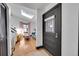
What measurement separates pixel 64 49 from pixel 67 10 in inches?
18.1

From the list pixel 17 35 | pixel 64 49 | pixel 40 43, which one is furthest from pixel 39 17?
pixel 64 49

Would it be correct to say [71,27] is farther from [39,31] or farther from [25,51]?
[39,31]

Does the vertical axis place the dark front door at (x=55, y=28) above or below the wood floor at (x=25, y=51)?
above

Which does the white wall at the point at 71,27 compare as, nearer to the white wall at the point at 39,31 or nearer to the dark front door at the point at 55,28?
the dark front door at the point at 55,28

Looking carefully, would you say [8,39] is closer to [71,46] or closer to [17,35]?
[17,35]

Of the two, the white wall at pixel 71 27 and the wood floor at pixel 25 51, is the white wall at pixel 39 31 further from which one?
the white wall at pixel 71 27

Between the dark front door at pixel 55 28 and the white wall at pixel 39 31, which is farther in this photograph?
the white wall at pixel 39 31

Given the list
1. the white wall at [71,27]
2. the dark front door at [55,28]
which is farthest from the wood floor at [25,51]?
the white wall at [71,27]

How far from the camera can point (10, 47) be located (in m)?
1.27

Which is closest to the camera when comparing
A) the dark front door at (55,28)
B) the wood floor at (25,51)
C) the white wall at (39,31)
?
the wood floor at (25,51)

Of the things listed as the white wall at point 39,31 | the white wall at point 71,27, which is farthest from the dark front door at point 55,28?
the white wall at point 39,31

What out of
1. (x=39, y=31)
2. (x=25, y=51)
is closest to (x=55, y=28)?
(x=25, y=51)

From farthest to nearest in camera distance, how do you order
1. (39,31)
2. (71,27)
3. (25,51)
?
(39,31), (25,51), (71,27)

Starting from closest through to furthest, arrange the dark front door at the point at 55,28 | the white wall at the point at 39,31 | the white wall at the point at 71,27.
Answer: the white wall at the point at 71,27 → the dark front door at the point at 55,28 → the white wall at the point at 39,31
